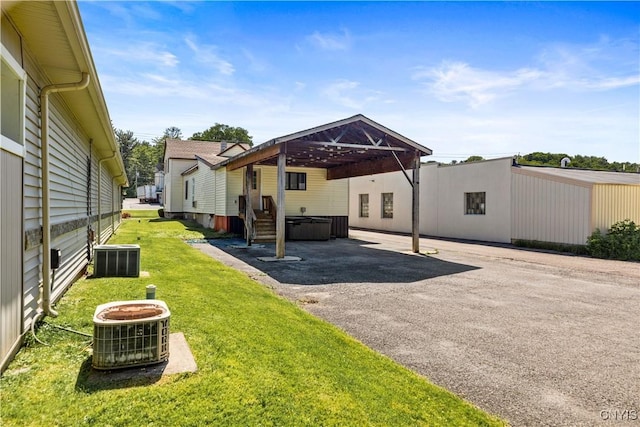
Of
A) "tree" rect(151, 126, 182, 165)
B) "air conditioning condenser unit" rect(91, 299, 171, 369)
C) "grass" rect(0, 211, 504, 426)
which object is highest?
"tree" rect(151, 126, 182, 165)

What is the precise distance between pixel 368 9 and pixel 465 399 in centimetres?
912

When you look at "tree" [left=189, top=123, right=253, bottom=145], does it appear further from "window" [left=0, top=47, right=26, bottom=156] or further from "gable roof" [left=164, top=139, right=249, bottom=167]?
"window" [left=0, top=47, right=26, bottom=156]

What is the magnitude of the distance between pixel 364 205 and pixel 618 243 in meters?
14.6

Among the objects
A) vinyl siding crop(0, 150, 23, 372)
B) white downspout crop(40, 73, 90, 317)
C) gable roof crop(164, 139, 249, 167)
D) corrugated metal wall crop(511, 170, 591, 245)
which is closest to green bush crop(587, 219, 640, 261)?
corrugated metal wall crop(511, 170, 591, 245)

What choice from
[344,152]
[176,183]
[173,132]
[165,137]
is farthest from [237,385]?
[173,132]

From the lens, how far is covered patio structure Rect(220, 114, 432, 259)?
1121cm

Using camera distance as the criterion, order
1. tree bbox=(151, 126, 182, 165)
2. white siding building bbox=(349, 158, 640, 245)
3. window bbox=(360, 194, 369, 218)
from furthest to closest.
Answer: tree bbox=(151, 126, 182, 165), window bbox=(360, 194, 369, 218), white siding building bbox=(349, 158, 640, 245)

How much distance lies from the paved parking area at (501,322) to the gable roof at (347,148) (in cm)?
341

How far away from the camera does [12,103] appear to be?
328 centimetres

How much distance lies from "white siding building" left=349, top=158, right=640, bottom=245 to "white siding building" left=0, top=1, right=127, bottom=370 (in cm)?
1454

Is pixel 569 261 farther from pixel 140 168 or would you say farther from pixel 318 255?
pixel 140 168

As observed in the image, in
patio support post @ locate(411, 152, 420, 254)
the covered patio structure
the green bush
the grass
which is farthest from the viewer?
patio support post @ locate(411, 152, 420, 254)

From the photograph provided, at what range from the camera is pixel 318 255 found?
1173 centimetres

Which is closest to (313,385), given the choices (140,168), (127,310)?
(127,310)
